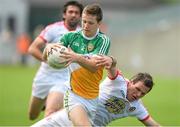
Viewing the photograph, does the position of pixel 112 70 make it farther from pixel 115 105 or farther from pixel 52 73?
pixel 52 73

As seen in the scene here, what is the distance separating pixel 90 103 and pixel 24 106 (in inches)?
501

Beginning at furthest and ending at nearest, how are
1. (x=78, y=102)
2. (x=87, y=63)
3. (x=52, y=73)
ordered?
(x=52, y=73) < (x=78, y=102) < (x=87, y=63)

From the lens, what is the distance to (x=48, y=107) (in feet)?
44.1

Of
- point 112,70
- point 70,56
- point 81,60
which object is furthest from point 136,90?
point 70,56

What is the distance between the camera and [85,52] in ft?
36.1

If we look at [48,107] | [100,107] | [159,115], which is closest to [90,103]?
[100,107]

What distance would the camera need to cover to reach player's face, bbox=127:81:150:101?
11213 mm

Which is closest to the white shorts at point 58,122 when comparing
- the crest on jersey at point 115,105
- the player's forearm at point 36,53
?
the crest on jersey at point 115,105

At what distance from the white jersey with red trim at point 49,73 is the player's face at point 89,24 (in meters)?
2.67

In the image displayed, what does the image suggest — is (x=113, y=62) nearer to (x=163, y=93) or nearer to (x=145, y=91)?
(x=145, y=91)

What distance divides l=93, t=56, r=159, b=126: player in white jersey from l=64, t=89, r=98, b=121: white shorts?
0.35m

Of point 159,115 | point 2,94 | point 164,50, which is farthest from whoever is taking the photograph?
point 164,50

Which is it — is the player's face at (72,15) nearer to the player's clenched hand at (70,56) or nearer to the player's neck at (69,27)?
the player's neck at (69,27)

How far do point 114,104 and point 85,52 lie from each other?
1.05 metres
